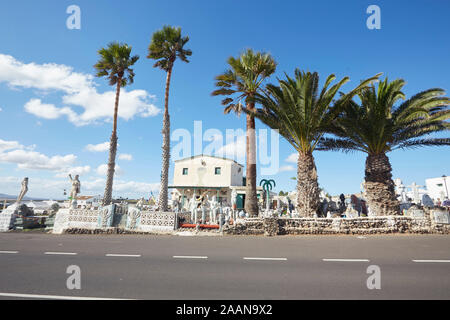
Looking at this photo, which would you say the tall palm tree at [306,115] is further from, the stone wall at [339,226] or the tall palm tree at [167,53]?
the tall palm tree at [167,53]

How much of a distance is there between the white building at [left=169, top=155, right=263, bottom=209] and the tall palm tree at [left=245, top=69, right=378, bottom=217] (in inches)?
507

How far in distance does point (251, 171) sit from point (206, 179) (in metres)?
13.6

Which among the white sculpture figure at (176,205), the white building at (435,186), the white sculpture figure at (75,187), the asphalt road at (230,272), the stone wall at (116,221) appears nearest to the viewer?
the asphalt road at (230,272)

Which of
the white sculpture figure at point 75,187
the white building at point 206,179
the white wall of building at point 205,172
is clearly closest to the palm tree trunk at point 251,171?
the white building at point 206,179

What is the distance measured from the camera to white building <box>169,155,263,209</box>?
2539cm

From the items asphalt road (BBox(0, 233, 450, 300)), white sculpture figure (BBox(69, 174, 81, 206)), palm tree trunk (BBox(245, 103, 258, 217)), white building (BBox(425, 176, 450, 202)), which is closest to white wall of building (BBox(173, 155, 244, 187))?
white sculpture figure (BBox(69, 174, 81, 206))

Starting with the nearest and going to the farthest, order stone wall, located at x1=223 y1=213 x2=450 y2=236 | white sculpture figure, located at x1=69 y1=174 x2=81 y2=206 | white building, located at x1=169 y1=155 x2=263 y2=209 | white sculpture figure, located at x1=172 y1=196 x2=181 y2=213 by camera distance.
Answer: stone wall, located at x1=223 y1=213 x2=450 y2=236
white sculpture figure, located at x1=172 y1=196 x2=181 y2=213
white sculpture figure, located at x1=69 y1=174 x2=81 y2=206
white building, located at x1=169 y1=155 x2=263 y2=209

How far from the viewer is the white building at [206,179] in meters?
25.4

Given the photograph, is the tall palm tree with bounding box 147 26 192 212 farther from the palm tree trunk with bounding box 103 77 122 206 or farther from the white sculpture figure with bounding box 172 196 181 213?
the palm tree trunk with bounding box 103 77 122 206

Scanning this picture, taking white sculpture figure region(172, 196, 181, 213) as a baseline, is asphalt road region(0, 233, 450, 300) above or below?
below

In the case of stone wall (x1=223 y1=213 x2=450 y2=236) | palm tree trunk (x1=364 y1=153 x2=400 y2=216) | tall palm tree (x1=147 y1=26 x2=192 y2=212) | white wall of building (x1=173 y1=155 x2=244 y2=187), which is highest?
tall palm tree (x1=147 y1=26 x2=192 y2=212)

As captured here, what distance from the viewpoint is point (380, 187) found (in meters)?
11.9

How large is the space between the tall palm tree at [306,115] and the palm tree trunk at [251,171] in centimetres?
161
